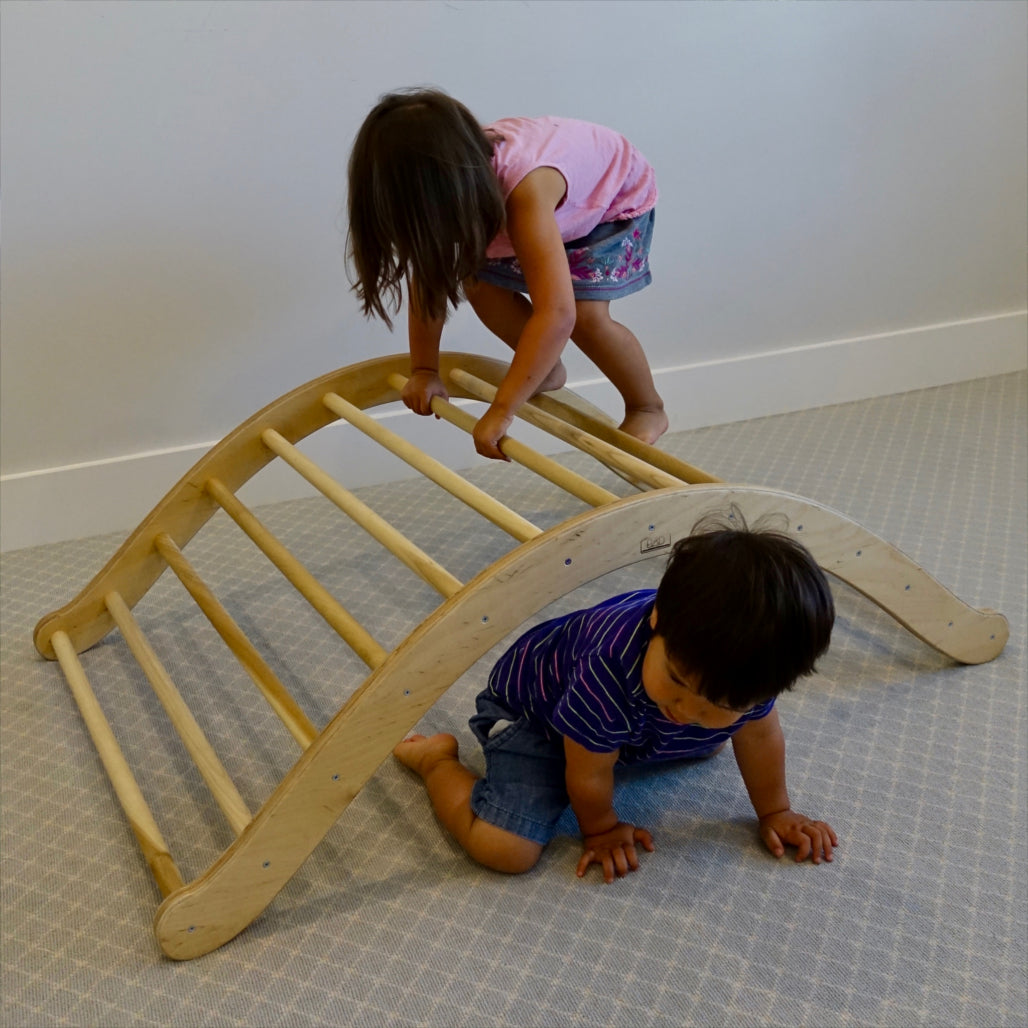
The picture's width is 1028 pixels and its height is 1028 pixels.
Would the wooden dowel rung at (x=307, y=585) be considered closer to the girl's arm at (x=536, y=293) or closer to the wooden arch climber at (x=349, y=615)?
the wooden arch climber at (x=349, y=615)

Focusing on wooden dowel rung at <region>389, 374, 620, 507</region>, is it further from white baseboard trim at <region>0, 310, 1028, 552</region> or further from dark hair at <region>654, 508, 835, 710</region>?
white baseboard trim at <region>0, 310, 1028, 552</region>

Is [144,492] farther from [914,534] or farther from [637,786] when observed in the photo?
[914,534]

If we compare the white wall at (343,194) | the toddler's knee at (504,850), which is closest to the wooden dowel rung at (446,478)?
the toddler's knee at (504,850)

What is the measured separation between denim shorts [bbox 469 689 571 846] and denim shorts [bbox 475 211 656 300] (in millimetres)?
558

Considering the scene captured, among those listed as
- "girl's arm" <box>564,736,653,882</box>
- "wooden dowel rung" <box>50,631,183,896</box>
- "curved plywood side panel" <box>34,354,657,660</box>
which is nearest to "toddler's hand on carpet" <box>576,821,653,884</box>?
"girl's arm" <box>564,736,653,882</box>

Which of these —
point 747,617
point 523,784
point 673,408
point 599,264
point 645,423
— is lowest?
point 673,408

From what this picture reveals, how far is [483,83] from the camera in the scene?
157 centimetres

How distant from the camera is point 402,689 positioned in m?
0.87

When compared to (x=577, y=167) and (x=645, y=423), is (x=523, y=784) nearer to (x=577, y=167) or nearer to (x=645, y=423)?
(x=645, y=423)

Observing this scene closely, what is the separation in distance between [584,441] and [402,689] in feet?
1.19

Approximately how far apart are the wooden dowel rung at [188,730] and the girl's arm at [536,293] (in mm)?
405

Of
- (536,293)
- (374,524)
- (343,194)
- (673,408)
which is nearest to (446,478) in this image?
(374,524)

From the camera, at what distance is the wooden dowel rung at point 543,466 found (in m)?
0.99

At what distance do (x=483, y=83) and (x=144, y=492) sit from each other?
82 centimetres
